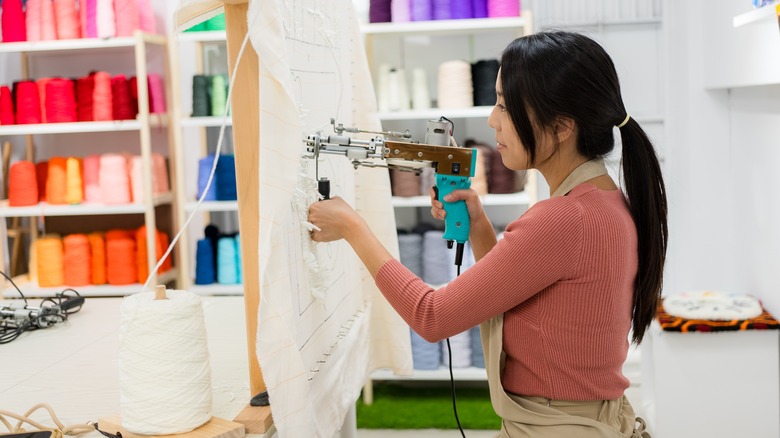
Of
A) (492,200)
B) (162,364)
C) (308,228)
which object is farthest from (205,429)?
(492,200)

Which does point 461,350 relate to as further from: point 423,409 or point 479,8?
point 479,8

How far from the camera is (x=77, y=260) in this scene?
3.64 meters

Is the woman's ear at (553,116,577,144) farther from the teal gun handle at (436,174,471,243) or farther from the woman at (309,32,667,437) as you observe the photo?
the teal gun handle at (436,174,471,243)

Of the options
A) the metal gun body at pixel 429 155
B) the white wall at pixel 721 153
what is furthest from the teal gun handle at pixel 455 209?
the white wall at pixel 721 153

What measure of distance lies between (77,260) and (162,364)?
9.08ft

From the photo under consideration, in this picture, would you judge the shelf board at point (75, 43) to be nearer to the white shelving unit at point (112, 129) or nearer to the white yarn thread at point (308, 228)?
the white shelving unit at point (112, 129)

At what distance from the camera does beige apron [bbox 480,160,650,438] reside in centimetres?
127

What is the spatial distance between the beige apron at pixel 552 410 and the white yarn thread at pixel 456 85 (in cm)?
211

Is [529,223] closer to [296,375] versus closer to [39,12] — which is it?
[296,375]

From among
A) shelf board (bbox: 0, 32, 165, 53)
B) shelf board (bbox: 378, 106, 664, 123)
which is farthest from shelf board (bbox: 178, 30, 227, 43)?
shelf board (bbox: 378, 106, 664, 123)

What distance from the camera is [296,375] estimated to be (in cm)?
120

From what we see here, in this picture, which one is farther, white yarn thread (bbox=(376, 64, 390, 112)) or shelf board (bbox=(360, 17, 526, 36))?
white yarn thread (bbox=(376, 64, 390, 112))

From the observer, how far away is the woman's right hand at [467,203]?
1.45 metres

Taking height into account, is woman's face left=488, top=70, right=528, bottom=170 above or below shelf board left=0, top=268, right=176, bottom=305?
above
